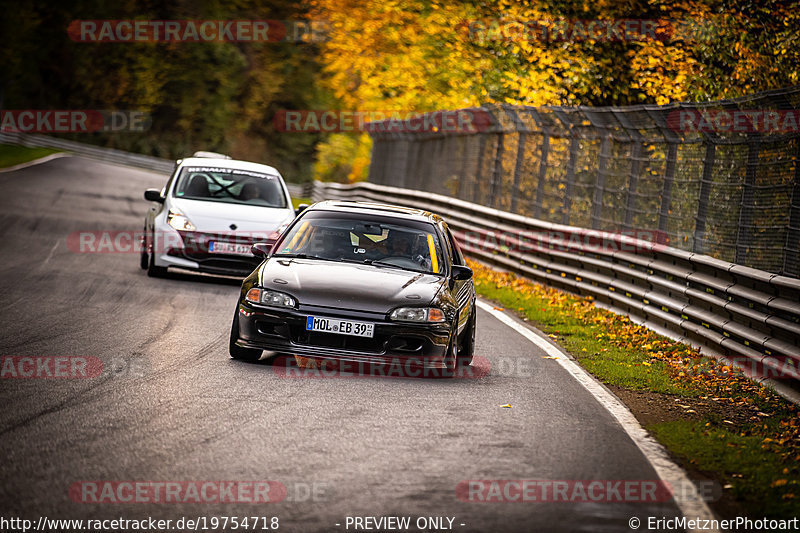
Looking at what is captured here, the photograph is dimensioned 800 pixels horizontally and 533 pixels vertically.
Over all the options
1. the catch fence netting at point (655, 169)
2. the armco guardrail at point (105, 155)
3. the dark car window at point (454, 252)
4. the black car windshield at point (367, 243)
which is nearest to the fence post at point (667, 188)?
the catch fence netting at point (655, 169)

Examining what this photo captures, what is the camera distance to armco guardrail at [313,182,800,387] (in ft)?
31.4

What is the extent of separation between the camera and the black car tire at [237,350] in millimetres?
9083

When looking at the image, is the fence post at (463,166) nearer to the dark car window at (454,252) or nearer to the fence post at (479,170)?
the fence post at (479,170)

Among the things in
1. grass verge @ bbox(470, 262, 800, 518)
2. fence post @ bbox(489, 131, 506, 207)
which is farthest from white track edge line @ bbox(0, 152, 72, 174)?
grass verge @ bbox(470, 262, 800, 518)

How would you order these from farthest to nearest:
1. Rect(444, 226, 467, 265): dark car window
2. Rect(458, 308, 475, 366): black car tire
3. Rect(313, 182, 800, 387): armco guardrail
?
Rect(444, 226, 467, 265): dark car window < Rect(458, 308, 475, 366): black car tire < Rect(313, 182, 800, 387): armco guardrail

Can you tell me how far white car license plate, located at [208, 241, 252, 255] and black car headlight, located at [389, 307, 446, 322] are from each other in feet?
20.2

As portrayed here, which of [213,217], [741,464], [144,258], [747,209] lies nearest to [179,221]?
[213,217]

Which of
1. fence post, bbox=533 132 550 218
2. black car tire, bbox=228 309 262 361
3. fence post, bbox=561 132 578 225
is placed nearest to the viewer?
black car tire, bbox=228 309 262 361

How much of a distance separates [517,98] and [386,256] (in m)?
20.1

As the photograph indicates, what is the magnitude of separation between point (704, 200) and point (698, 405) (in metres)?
4.24

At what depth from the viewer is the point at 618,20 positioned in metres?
23.4

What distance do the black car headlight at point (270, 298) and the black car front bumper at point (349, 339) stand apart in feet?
0.19

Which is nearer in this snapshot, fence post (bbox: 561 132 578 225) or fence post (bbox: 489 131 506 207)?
fence post (bbox: 561 132 578 225)

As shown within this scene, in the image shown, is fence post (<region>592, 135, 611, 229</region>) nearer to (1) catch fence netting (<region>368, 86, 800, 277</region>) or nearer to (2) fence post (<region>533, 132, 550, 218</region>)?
(1) catch fence netting (<region>368, 86, 800, 277</region>)
